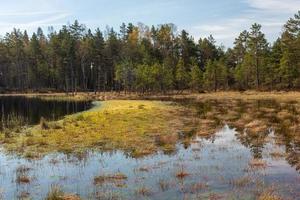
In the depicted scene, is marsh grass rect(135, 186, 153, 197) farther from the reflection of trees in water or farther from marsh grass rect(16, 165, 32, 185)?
the reflection of trees in water

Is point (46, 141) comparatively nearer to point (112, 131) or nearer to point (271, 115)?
point (112, 131)

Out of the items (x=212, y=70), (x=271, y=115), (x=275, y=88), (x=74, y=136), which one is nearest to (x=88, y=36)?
(x=212, y=70)

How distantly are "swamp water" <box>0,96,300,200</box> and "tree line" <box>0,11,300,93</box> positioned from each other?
80.7 metres

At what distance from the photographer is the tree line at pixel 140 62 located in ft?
364

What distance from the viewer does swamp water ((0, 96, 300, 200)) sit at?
16.2 metres

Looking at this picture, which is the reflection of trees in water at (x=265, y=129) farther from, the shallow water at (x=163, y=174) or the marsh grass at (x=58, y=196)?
the marsh grass at (x=58, y=196)

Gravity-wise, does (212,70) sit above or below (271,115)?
above

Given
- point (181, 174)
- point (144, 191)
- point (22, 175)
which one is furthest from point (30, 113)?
point (144, 191)

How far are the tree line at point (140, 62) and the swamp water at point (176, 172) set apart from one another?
265ft

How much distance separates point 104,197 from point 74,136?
15.8 meters

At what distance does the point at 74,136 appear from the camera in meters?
31.0

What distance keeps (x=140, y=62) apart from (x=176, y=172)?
118076mm

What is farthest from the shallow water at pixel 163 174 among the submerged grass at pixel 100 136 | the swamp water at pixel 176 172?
the submerged grass at pixel 100 136

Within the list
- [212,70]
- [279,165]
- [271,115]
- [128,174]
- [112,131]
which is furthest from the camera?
[212,70]
